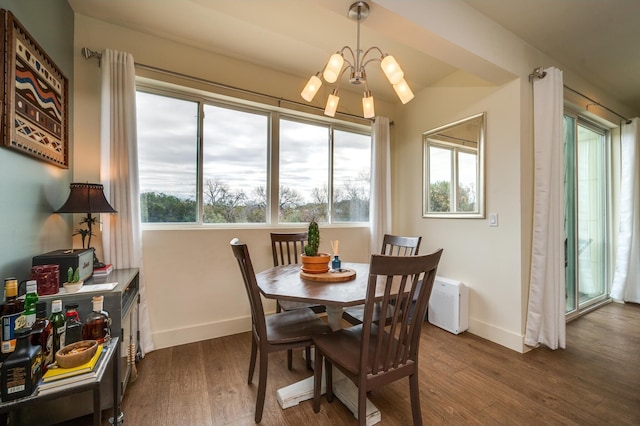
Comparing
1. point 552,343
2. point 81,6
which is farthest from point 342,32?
point 552,343

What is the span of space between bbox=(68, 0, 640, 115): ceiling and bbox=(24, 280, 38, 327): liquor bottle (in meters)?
2.04

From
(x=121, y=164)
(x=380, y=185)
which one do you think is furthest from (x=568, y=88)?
(x=121, y=164)

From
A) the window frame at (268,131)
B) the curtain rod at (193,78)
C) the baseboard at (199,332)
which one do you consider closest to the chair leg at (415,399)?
the baseboard at (199,332)

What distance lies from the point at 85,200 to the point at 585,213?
4.97 meters

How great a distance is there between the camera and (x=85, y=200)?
1716 millimetres

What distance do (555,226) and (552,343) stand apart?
1.01m

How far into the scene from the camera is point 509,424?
57.7 inches

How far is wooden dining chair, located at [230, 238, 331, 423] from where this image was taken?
1.44 metres

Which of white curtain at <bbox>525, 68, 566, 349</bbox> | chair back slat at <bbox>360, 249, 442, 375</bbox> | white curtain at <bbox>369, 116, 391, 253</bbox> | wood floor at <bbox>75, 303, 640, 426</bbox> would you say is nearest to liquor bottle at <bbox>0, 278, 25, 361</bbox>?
wood floor at <bbox>75, 303, 640, 426</bbox>

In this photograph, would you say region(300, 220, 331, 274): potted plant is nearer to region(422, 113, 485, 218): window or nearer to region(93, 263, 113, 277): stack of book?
region(93, 263, 113, 277): stack of book

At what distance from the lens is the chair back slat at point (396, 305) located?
1133 millimetres

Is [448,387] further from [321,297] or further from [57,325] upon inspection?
[57,325]

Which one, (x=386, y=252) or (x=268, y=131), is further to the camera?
(x=268, y=131)

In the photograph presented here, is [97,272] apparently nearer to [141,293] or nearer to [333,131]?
[141,293]
